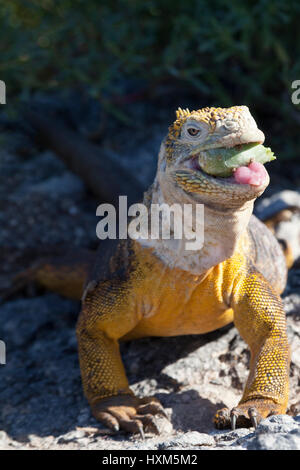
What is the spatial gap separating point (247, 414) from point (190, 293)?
611mm

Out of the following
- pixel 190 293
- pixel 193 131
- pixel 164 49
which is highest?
pixel 164 49

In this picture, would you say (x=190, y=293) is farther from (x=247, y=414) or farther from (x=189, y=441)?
(x=189, y=441)

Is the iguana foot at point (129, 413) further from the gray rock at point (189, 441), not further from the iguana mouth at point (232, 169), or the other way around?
the iguana mouth at point (232, 169)

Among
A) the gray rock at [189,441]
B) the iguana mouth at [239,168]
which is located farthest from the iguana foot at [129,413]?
the iguana mouth at [239,168]

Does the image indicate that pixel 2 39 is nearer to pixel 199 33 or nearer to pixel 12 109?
pixel 12 109

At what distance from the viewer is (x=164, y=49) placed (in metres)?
5.71

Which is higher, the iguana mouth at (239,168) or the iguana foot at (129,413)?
the iguana mouth at (239,168)

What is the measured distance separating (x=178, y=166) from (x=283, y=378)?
1025 mm

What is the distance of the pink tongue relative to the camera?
2234 millimetres

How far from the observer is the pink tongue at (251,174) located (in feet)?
7.33

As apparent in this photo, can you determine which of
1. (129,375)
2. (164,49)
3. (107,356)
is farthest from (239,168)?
(164,49)

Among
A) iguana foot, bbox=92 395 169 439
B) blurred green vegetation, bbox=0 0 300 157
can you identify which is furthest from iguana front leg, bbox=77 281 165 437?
blurred green vegetation, bbox=0 0 300 157

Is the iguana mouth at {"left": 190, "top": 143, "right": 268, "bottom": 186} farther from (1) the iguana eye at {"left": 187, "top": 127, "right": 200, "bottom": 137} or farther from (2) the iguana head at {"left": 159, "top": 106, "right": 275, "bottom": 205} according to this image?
(1) the iguana eye at {"left": 187, "top": 127, "right": 200, "bottom": 137}

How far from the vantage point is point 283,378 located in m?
2.68
